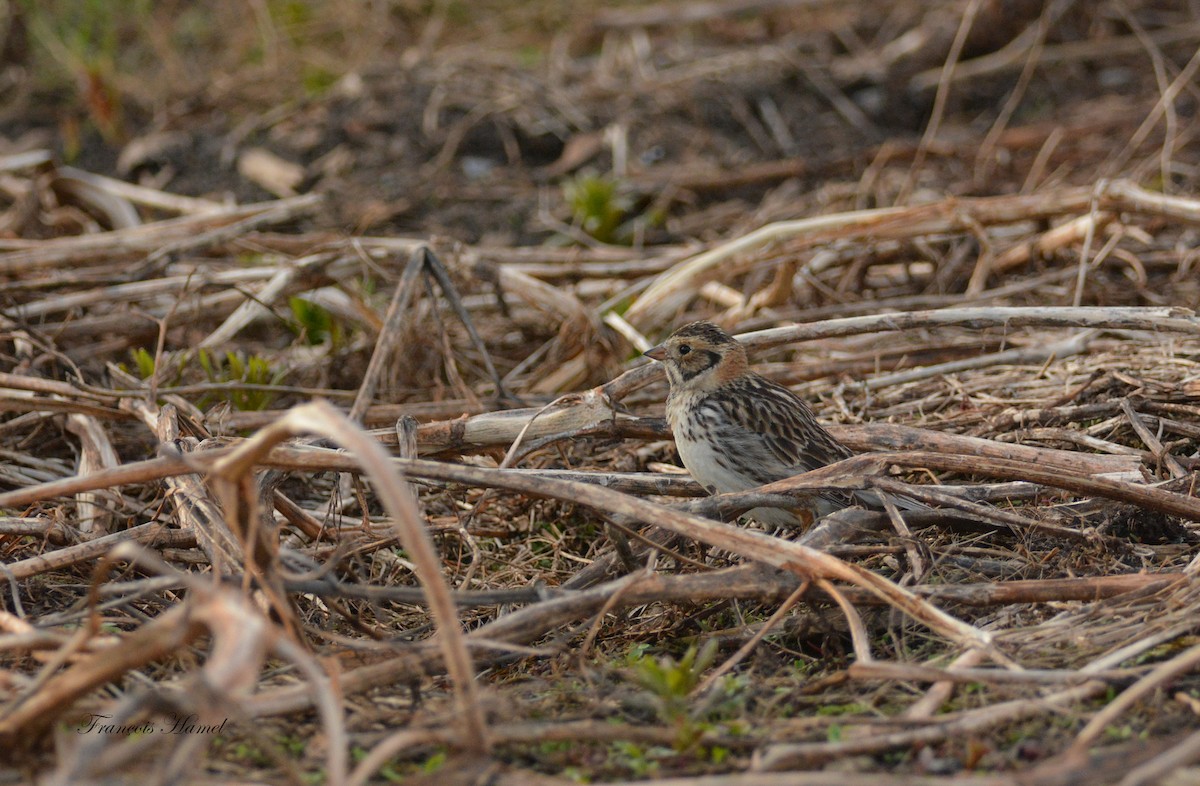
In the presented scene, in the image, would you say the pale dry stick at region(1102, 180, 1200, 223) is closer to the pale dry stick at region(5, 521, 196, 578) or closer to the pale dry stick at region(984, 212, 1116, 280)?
the pale dry stick at region(984, 212, 1116, 280)

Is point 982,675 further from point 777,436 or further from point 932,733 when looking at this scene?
point 777,436

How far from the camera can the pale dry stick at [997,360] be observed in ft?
16.5

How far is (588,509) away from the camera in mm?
3695

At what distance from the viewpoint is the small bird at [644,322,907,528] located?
13.8 feet

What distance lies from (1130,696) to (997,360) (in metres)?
2.59

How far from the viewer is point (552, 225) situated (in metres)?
7.60

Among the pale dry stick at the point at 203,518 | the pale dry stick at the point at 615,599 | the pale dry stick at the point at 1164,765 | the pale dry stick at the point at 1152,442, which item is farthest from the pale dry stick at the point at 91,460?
the pale dry stick at the point at 1152,442

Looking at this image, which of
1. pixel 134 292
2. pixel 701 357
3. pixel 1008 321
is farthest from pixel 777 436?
pixel 134 292

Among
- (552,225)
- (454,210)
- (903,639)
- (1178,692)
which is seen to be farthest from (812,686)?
(454,210)

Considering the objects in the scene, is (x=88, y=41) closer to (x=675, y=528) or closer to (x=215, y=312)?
(x=215, y=312)

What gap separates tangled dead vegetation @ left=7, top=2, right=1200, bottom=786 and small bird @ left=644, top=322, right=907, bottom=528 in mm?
157

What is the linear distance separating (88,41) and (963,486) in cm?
881

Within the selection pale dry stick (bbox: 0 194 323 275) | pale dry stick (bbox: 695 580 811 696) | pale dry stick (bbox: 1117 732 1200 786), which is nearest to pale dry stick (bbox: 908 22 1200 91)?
pale dry stick (bbox: 0 194 323 275)

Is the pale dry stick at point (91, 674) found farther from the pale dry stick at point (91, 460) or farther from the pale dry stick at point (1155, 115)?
the pale dry stick at point (1155, 115)
